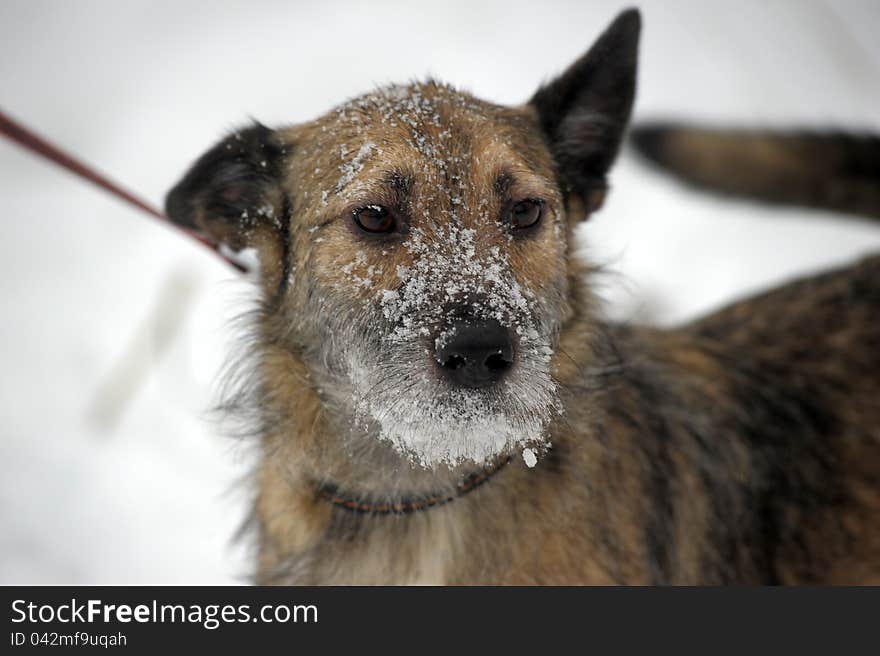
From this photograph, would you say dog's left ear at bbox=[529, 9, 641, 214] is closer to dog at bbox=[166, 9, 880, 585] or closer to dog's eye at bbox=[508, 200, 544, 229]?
dog at bbox=[166, 9, 880, 585]

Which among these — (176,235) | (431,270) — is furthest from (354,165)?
(176,235)

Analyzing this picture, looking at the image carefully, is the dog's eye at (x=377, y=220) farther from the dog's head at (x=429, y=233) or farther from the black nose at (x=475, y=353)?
the black nose at (x=475, y=353)

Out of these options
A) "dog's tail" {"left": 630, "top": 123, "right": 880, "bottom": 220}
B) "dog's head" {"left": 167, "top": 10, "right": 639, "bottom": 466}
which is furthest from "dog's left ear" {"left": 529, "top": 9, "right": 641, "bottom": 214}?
"dog's tail" {"left": 630, "top": 123, "right": 880, "bottom": 220}

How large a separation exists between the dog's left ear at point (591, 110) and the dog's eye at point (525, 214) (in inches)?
11.5

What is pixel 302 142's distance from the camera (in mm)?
2590

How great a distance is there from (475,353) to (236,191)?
121 centimetres

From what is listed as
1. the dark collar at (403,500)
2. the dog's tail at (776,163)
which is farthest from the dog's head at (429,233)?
the dog's tail at (776,163)

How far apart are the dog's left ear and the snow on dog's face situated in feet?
0.52

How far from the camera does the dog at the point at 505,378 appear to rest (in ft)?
7.20

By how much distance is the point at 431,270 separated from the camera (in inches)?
85.7

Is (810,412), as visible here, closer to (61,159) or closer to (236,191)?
(236,191)

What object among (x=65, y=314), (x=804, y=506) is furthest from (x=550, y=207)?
(x=65, y=314)

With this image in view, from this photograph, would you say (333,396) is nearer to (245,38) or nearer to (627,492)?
(627,492)

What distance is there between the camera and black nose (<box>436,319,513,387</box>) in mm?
2025
